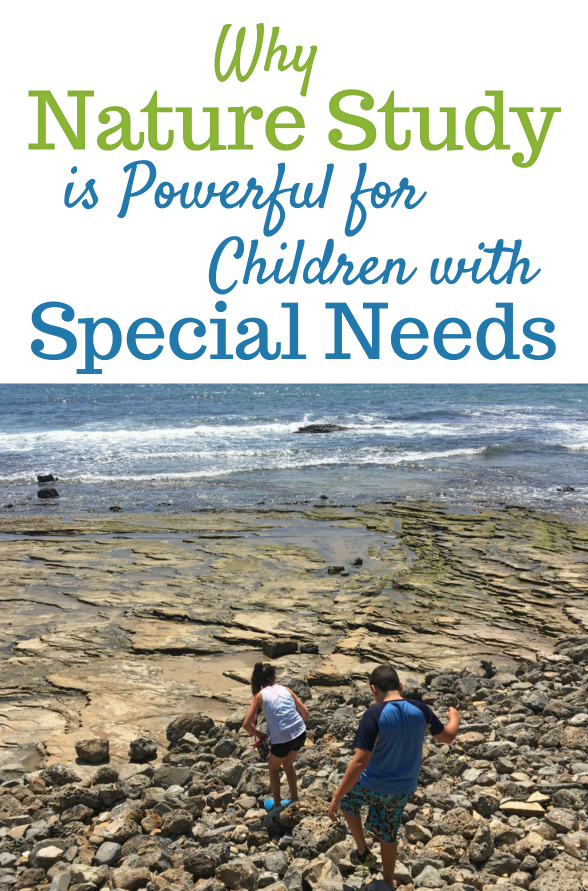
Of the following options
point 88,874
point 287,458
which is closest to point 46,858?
point 88,874

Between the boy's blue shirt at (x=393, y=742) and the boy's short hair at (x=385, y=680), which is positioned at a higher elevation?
→ the boy's short hair at (x=385, y=680)

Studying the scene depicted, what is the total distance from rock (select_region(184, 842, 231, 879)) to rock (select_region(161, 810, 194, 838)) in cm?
36

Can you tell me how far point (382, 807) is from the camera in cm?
413

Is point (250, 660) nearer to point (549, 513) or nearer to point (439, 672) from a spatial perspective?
point (439, 672)

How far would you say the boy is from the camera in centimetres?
399

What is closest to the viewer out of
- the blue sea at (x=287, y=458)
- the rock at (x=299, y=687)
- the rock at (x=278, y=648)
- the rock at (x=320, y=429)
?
the rock at (x=299, y=687)

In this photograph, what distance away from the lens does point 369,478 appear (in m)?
23.3

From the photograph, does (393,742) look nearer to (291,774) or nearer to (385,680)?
(385,680)

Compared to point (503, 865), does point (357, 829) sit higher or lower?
higher

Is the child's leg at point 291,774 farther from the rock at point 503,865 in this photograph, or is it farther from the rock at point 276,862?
the rock at point 503,865

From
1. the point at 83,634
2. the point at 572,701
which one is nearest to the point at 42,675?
the point at 83,634

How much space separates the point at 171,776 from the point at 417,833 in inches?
82.8

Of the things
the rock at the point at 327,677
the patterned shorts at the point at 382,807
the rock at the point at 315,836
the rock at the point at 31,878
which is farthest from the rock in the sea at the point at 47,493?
the patterned shorts at the point at 382,807

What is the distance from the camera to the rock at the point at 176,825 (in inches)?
194
